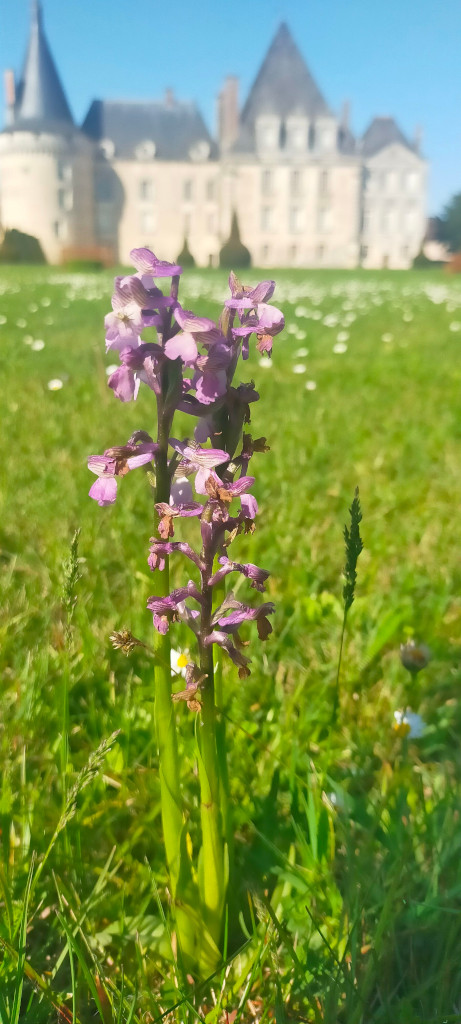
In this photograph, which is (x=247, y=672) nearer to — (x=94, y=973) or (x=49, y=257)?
(x=94, y=973)

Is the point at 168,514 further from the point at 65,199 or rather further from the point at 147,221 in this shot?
the point at 147,221

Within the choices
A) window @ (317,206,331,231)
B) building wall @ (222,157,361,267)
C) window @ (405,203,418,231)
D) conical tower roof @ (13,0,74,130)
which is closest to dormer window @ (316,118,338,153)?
building wall @ (222,157,361,267)

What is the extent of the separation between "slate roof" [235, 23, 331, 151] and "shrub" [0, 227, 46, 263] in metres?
24.2

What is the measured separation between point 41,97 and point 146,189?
12491mm

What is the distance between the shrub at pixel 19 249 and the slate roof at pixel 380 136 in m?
37.4

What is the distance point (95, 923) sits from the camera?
1.49 m

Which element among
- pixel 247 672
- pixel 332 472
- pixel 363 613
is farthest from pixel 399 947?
pixel 332 472

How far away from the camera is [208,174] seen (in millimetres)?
70688

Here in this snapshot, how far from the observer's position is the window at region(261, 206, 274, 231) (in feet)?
237

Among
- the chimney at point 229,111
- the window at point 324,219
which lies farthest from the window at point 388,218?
the chimney at point 229,111

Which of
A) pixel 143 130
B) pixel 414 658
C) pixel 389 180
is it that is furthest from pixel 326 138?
pixel 414 658

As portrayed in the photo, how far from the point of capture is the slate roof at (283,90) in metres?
68.2

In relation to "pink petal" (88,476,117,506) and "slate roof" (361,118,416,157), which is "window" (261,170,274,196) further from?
"pink petal" (88,476,117,506)

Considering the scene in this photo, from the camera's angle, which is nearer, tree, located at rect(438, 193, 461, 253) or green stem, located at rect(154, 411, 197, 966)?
green stem, located at rect(154, 411, 197, 966)
